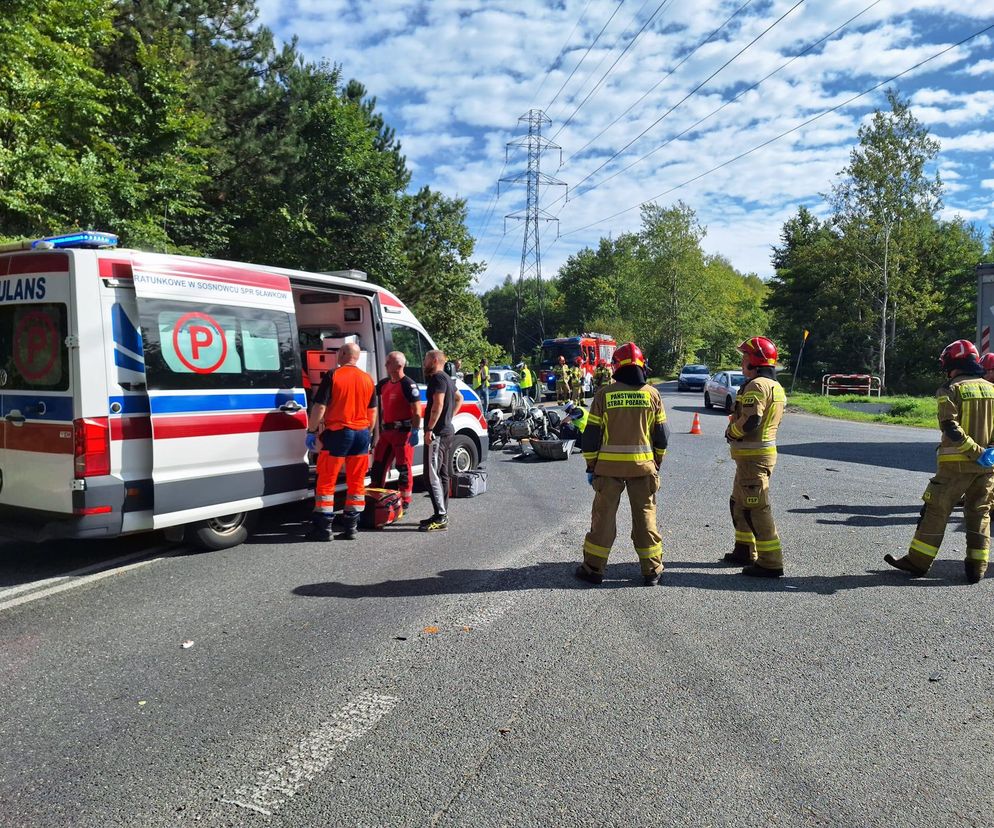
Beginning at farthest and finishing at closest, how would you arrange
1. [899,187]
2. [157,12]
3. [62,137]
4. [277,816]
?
[899,187]
[157,12]
[62,137]
[277,816]

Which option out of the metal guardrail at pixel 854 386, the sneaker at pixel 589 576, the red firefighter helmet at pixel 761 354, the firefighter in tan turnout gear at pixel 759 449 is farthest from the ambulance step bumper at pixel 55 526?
the metal guardrail at pixel 854 386

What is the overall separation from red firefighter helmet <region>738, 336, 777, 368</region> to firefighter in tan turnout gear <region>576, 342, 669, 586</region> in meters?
0.89

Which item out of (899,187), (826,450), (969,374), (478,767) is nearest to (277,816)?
(478,767)

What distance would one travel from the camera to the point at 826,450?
1414cm

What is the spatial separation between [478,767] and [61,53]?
12.8 metres

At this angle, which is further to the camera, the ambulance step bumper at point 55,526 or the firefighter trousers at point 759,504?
the firefighter trousers at point 759,504

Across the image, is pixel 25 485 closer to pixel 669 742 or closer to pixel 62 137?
pixel 669 742

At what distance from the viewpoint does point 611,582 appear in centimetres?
554

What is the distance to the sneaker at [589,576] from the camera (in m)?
5.48

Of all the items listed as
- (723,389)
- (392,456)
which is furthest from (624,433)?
(723,389)

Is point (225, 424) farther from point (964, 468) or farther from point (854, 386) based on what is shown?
point (854, 386)

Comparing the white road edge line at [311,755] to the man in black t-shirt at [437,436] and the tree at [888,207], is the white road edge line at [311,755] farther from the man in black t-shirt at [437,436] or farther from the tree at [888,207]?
the tree at [888,207]

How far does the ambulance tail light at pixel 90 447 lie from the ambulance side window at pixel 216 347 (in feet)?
1.70

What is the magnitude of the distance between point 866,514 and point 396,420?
529cm
